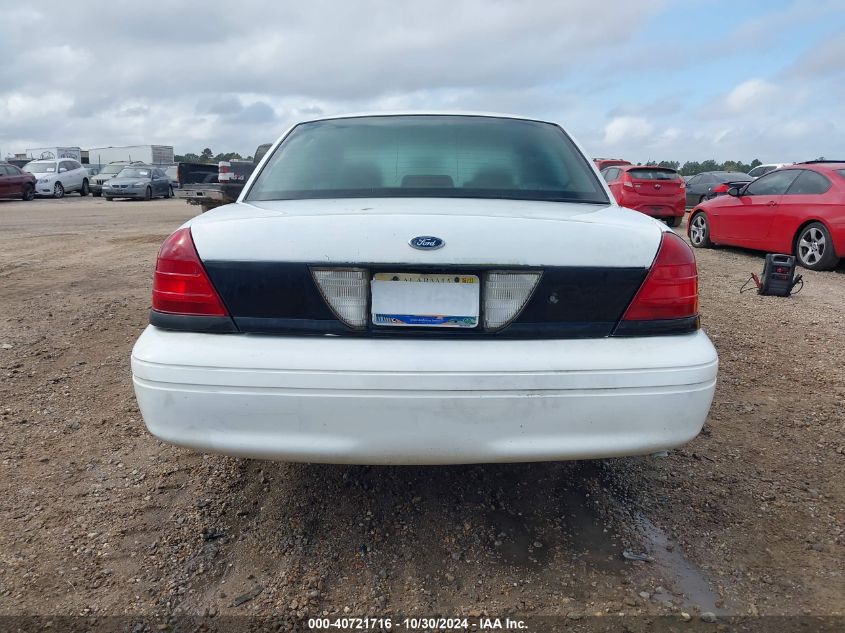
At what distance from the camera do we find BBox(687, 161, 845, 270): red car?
319 inches

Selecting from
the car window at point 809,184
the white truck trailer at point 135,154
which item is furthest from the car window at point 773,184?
the white truck trailer at point 135,154

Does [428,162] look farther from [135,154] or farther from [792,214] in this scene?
[135,154]

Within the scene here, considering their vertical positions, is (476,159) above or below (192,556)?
above

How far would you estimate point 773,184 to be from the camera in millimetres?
9242

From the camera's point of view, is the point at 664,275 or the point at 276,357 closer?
→ the point at 276,357

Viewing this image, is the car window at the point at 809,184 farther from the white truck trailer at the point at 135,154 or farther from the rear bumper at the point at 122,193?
the white truck trailer at the point at 135,154

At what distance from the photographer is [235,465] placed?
9.75 feet

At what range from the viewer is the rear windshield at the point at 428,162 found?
8.77 feet

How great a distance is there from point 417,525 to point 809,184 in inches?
328

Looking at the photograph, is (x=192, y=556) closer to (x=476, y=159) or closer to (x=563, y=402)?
(x=563, y=402)

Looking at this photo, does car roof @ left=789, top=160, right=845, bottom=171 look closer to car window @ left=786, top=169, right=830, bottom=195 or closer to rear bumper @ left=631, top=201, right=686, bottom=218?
car window @ left=786, top=169, right=830, bottom=195

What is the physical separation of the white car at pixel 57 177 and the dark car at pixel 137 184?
2272mm

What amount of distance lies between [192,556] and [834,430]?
10.1ft

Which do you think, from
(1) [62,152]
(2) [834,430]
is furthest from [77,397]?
(1) [62,152]
